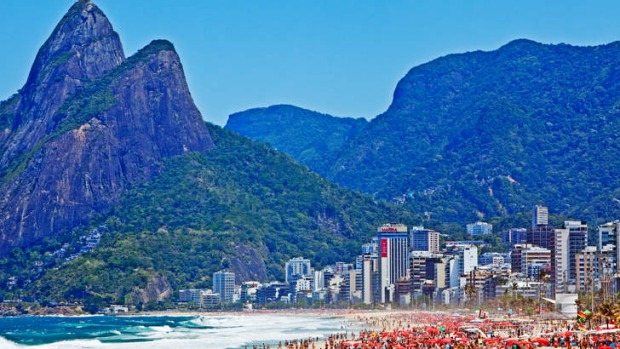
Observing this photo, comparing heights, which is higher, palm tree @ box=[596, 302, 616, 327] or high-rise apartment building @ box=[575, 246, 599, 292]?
high-rise apartment building @ box=[575, 246, 599, 292]

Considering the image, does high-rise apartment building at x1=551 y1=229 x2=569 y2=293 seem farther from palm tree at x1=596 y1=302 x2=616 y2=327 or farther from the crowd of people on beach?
palm tree at x1=596 y1=302 x2=616 y2=327

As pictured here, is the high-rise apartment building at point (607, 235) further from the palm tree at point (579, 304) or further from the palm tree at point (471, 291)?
the palm tree at point (579, 304)

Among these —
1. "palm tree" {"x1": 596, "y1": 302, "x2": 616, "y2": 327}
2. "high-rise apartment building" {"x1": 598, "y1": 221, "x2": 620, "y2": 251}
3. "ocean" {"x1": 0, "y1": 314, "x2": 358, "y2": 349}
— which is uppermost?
"high-rise apartment building" {"x1": 598, "y1": 221, "x2": 620, "y2": 251}

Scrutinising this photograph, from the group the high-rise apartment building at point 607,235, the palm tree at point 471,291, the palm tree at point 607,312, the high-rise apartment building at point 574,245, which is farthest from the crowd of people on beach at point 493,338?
the high-rise apartment building at point 574,245

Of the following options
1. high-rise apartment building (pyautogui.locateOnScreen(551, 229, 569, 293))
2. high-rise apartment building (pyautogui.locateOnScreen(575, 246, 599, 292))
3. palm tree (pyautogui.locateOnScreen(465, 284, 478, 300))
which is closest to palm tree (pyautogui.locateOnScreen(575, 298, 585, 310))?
high-rise apartment building (pyautogui.locateOnScreen(575, 246, 599, 292))

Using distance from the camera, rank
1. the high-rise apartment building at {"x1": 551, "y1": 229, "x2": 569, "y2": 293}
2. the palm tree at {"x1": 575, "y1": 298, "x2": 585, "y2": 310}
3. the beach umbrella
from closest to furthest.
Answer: the beach umbrella → the palm tree at {"x1": 575, "y1": 298, "x2": 585, "y2": 310} → the high-rise apartment building at {"x1": 551, "y1": 229, "x2": 569, "y2": 293}

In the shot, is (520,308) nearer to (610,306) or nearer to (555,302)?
(555,302)

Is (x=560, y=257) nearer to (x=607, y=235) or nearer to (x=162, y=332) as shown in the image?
→ (x=607, y=235)

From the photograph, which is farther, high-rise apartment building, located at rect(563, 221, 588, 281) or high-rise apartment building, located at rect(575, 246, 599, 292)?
high-rise apartment building, located at rect(563, 221, 588, 281)

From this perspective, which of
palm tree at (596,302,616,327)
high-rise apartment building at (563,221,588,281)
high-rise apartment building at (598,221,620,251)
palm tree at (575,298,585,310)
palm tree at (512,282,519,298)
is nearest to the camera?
palm tree at (596,302,616,327)

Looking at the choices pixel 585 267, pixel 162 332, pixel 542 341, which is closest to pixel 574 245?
pixel 585 267
